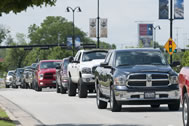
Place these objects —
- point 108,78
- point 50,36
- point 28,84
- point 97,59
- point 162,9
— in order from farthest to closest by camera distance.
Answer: point 50,36, point 28,84, point 162,9, point 97,59, point 108,78

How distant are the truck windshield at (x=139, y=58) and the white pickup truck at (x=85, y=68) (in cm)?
803

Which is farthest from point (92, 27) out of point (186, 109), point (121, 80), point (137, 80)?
point (186, 109)

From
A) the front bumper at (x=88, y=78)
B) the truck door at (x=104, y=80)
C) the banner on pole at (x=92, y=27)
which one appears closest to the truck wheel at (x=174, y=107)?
the truck door at (x=104, y=80)

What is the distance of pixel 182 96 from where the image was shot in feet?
48.1

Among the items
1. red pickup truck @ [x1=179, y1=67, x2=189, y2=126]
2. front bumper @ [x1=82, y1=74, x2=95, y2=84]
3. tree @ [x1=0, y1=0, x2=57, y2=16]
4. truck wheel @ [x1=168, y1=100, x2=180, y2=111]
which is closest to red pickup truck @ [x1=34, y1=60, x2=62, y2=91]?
front bumper @ [x1=82, y1=74, x2=95, y2=84]

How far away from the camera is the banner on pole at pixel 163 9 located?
5375 cm

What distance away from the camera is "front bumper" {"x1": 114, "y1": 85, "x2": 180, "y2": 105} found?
65.2 ft

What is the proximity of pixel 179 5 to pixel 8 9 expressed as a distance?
1566 inches

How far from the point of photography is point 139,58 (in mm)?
21484

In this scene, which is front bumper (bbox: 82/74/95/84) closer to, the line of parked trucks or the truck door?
the line of parked trucks

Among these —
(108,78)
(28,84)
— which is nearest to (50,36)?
(28,84)

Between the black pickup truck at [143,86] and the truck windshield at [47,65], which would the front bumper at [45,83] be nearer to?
the truck windshield at [47,65]

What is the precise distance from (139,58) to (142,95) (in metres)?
1.94

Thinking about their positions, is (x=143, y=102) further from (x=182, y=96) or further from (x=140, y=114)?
(x=182, y=96)
